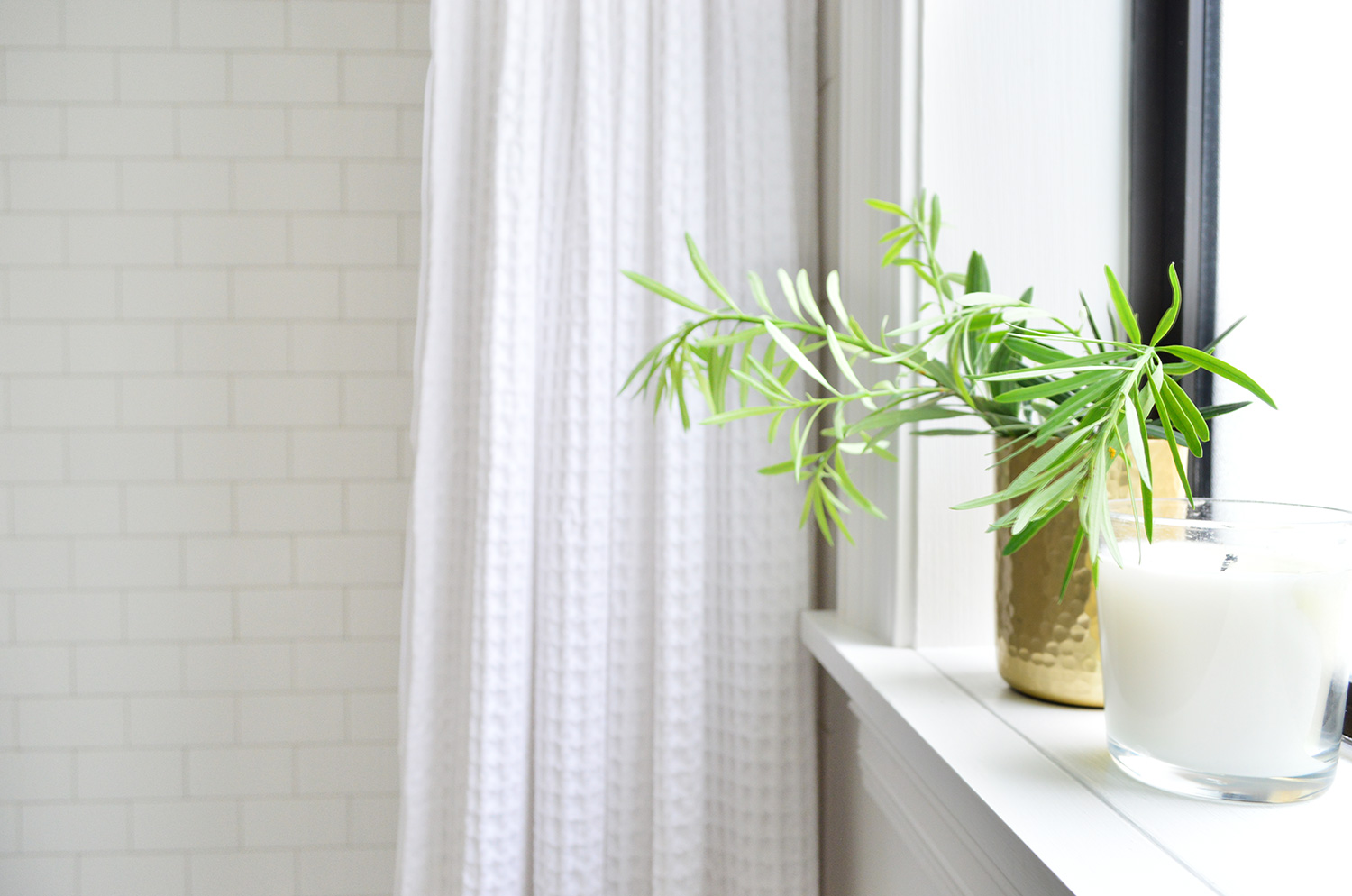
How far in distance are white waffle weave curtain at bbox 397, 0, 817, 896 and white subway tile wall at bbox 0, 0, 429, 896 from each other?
2.23 ft

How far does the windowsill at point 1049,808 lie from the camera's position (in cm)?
36

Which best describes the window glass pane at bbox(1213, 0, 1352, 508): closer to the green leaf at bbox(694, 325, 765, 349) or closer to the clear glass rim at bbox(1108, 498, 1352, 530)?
the clear glass rim at bbox(1108, 498, 1352, 530)

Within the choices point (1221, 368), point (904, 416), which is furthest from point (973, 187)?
point (1221, 368)

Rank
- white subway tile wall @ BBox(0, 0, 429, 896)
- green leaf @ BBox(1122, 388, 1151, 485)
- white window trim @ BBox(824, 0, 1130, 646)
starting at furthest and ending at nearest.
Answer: white subway tile wall @ BBox(0, 0, 429, 896)
white window trim @ BBox(824, 0, 1130, 646)
green leaf @ BBox(1122, 388, 1151, 485)

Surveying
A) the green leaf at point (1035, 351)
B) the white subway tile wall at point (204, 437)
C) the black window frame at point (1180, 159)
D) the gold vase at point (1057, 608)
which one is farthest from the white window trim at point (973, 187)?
the white subway tile wall at point (204, 437)

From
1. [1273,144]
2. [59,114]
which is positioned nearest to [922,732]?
[1273,144]

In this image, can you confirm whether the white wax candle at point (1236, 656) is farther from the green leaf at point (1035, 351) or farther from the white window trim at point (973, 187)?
the white window trim at point (973, 187)

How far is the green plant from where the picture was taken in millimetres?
379

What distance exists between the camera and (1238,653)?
404 mm

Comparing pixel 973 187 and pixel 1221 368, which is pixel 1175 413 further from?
pixel 973 187

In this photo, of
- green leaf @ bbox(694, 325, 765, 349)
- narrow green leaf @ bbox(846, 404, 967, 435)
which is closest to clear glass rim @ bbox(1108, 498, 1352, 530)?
narrow green leaf @ bbox(846, 404, 967, 435)

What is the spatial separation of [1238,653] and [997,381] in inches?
7.8

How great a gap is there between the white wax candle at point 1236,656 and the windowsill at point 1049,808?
31 mm

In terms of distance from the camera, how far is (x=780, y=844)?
2.71 ft
